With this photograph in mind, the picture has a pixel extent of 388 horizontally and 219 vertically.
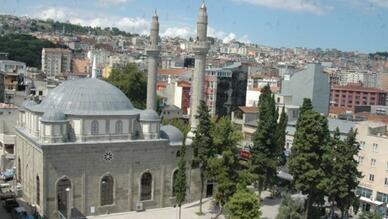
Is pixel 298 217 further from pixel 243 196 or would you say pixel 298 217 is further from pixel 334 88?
pixel 334 88

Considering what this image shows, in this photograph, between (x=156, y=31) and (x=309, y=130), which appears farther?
(x=156, y=31)

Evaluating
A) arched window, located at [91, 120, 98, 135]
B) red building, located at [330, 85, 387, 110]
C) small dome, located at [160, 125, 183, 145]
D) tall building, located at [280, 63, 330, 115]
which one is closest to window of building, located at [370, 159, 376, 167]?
small dome, located at [160, 125, 183, 145]

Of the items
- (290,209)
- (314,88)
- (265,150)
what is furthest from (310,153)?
(314,88)

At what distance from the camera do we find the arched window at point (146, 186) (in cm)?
3331

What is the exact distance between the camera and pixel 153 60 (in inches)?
1796

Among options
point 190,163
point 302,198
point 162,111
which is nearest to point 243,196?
point 302,198

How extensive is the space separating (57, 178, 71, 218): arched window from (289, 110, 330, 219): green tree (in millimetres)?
13950

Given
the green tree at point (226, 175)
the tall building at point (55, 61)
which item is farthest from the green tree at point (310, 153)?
the tall building at point (55, 61)

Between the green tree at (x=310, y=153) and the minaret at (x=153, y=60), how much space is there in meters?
19.8

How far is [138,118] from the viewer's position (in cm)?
3334

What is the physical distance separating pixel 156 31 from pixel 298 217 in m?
24.8

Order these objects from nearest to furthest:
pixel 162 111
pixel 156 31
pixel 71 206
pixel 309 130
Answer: pixel 309 130
pixel 71 206
pixel 156 31
pixel 162 111

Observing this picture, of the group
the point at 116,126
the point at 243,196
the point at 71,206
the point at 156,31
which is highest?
the point at 156,31

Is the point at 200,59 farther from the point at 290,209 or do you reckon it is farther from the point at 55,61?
the point at 55,61
